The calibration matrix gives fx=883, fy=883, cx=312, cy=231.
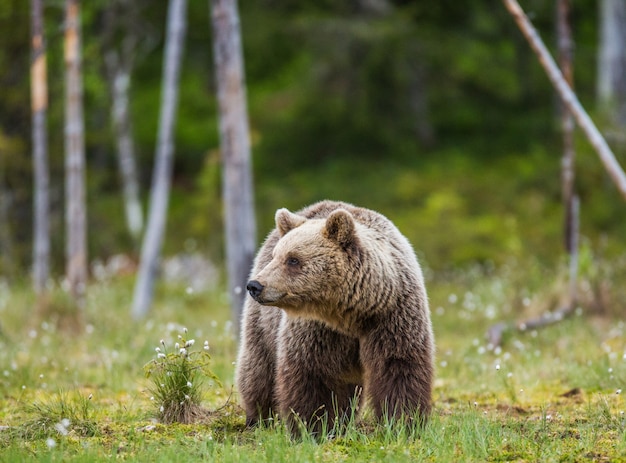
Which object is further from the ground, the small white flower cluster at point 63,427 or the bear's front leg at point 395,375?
the bear's front leg at point 395,375

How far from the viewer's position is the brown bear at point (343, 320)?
5660 millimetres

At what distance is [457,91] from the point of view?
2400 centimetres

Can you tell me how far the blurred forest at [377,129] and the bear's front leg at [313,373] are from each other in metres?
11.0

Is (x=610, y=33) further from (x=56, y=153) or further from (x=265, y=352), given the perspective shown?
(x=265, y=352)

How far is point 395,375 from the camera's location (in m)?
5.70

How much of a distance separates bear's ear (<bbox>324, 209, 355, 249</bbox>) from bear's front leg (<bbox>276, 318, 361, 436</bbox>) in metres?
0.60

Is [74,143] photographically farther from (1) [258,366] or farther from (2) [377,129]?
(2) [377,129]

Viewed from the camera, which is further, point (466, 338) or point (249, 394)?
point (466, 338)

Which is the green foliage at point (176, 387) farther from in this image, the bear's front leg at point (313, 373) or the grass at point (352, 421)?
the bear's front leg at point (313, 373)

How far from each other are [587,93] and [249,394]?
2223 centimetres

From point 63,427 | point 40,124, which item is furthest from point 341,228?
point 40,124

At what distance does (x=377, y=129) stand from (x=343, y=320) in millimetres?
18065

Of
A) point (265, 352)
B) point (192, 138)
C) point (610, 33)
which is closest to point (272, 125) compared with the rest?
point (192, 138)

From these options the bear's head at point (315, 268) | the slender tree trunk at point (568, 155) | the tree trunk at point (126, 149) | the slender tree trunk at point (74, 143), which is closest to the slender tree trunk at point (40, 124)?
the slender tree trunk at point (74, 143)
